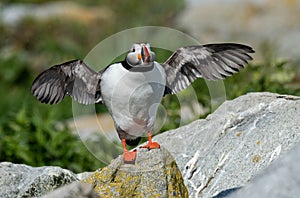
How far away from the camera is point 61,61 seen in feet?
47.7

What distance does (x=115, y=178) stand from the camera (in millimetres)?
4977

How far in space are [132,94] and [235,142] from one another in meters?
1.38

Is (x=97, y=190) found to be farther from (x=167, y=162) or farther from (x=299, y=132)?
(x=299, y=132)

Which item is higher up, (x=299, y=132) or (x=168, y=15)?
(x=299, y=132)

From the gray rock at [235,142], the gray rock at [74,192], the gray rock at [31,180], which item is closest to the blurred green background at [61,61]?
the gray rock at [235,142]

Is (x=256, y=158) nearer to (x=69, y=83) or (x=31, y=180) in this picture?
(x=69, y=83)

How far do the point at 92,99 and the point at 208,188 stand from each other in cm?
106

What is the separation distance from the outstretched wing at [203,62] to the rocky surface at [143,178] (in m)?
0.45

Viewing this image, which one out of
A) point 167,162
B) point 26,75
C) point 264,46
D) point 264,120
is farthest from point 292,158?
point 26,75

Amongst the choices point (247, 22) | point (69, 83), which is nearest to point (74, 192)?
point (69, 83)

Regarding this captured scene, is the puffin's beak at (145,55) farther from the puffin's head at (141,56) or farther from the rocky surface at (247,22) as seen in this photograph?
the rocky surface at (247,22)

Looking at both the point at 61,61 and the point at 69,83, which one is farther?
the point at 61,61

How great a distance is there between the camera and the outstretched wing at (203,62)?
16.6ft

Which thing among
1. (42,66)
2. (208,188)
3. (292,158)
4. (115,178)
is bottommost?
(42,66)
